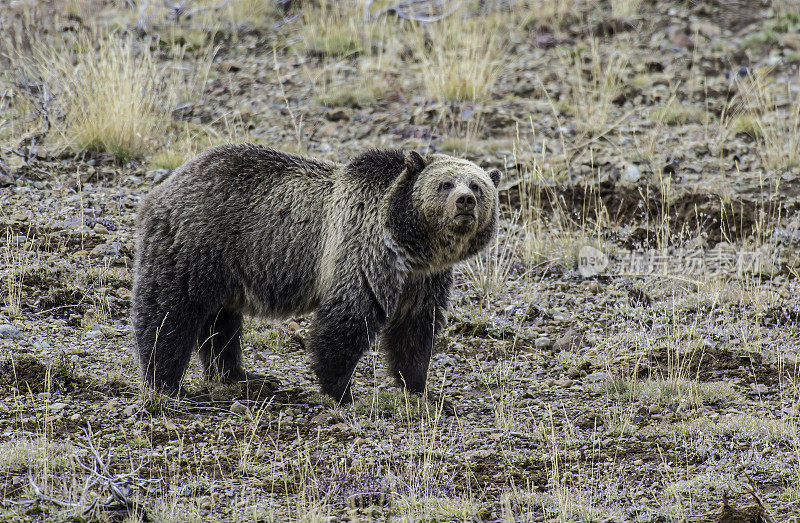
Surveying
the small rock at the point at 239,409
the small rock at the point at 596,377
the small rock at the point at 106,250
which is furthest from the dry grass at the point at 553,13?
the small rock at the point at 239,409

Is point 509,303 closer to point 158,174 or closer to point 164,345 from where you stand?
point 164,345

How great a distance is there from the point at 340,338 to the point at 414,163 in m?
1.22

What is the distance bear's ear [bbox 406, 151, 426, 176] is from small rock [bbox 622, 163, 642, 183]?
4.29 m

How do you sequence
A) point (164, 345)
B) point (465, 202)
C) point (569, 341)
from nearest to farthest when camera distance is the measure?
point (465, 202)
point (164, 345)
point (569, 341)

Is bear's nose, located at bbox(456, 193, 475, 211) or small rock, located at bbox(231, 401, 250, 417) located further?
small rock, located at bbox(231, 401, 250, 417)

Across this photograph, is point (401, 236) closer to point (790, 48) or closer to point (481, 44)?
point (481, 44)

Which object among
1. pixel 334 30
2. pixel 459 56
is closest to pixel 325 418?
pixel 459 56

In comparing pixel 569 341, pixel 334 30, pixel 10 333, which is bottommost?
pixel 569 341

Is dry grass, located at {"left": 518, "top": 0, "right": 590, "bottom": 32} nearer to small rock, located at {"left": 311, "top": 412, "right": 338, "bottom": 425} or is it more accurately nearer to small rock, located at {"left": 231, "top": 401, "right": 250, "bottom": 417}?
small rock, located at {"left": 311, "top": 412, "right": 338, "bottom": 425}

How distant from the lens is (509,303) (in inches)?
313

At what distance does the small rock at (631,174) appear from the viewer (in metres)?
9.77

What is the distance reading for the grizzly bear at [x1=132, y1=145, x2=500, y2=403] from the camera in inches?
234

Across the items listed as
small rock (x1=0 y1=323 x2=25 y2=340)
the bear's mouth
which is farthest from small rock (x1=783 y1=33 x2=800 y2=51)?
small rock (x1=0 y1=323 x2=25 y2=340)

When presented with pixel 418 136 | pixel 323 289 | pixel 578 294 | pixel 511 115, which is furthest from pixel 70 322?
pixel 511 115
